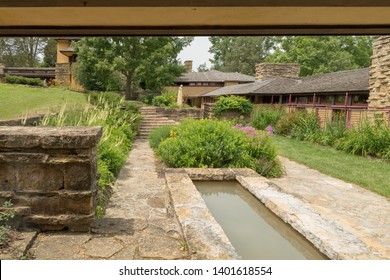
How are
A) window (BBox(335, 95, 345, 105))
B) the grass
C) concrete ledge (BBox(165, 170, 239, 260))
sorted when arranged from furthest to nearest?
window (BBox(335, 95, 345, 105)) < the grass < concrete ledge (BBox(165, 170, 239, 260))

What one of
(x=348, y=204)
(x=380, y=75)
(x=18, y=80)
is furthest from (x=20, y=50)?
(x=348, y=204)

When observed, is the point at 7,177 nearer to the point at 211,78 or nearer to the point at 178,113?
the point at 178,113

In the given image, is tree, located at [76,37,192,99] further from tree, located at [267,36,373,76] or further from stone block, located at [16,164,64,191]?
stone block, located at [16,164,64,191]

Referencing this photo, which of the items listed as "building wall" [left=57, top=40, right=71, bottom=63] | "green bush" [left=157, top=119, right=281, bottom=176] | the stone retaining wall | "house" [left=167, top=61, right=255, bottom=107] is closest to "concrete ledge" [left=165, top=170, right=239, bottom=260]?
"green bush" [left=157, top=119, right=281, bottom=176]

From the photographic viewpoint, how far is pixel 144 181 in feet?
20.0

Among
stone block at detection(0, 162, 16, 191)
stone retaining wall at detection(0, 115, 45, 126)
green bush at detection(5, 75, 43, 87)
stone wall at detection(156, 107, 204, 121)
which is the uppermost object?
green bush at detection(5, 75, 43, 87)

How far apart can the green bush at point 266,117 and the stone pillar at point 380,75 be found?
18.2 feet

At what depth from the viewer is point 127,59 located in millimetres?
24688

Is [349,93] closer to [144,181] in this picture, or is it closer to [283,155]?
[283,155]

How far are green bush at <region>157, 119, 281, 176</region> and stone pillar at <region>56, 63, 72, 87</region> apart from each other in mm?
27431

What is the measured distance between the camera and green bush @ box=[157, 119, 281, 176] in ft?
21.8

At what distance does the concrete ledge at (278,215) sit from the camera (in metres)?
2.55

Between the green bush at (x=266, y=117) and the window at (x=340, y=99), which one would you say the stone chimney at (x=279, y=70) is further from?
the window at (x=340, y=99)

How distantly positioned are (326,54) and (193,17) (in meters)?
38.6
